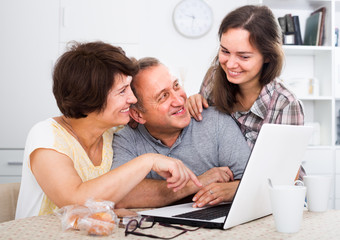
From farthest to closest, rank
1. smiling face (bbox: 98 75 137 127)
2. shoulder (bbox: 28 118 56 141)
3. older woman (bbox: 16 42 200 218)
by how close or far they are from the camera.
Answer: smiling face (bbox: 98 75 137 127), shoulder (bbox: 28 118 56 141), older woman (bbox: 16 42 200 218)

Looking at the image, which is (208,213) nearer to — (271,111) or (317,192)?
(317,192)

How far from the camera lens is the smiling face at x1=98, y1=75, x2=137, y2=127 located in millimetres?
1434

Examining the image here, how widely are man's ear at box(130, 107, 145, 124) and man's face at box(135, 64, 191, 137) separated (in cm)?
1

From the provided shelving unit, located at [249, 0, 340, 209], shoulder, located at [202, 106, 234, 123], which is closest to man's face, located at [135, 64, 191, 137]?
shoulder, located at [202, 106, 234, 123]

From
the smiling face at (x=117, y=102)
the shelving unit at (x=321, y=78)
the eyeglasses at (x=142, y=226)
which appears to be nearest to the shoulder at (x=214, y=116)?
the smiling face at (x=117, y=102)

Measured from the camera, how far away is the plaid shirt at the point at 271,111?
1628 mm

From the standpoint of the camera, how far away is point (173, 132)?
1.71m

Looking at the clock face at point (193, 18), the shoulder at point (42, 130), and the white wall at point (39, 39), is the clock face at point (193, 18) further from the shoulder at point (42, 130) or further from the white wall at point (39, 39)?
the shoulder at point (42, 130)

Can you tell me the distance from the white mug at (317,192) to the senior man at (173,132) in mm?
402

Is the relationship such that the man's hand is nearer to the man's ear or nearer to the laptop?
the laptop

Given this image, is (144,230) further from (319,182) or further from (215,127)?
(215,127)

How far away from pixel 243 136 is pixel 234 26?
46 centimetres

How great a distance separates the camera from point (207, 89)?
6.40 ft

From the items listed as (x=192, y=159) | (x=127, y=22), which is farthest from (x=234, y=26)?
(x=127, y=22)
